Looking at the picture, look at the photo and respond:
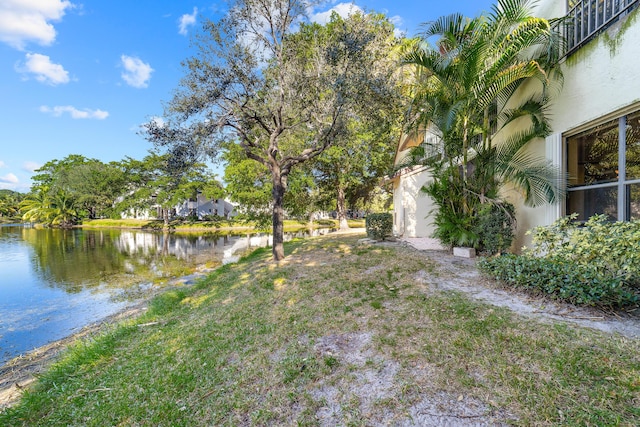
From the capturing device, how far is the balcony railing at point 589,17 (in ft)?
14.3

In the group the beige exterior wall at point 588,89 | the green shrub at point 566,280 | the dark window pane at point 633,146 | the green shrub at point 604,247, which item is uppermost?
the beige exterior wall at point 588,89

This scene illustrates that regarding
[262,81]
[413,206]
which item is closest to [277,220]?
[262,81]

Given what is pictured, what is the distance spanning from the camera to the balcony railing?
4.35 m

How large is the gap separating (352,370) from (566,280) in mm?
2981

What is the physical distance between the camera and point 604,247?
11.7 feet

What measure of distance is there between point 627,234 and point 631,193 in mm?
1380

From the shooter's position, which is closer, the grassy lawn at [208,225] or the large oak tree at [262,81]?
the large oak tree at [262,81]

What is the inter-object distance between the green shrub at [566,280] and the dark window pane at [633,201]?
1437 mm

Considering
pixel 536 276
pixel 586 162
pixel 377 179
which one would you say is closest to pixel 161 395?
pixel 536 276

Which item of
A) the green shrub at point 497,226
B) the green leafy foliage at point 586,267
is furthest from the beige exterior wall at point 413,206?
the green leafy foliage at point 586,267

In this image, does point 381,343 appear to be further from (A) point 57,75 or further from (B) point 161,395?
(A) point 57,75

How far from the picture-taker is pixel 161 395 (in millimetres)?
2914

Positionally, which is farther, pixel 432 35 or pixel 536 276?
pixel 432 35

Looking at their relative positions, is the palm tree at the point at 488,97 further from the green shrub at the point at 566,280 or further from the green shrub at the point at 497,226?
the green shrub at the point at 566,280
